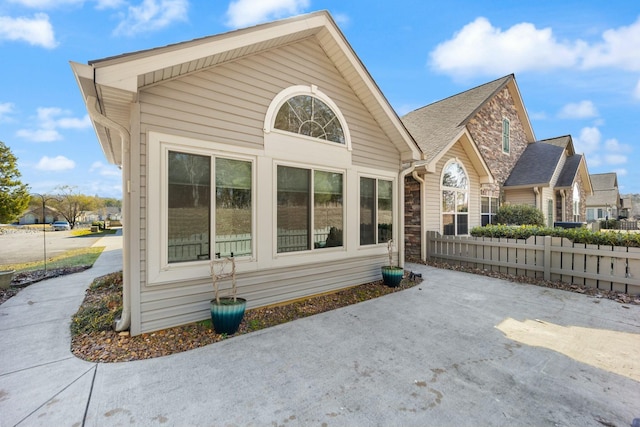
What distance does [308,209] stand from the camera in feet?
17.6

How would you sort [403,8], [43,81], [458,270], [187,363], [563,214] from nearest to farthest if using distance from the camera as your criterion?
1. [187,363]
2. [458,270]
3. [403,8]
4. [43,81]
5. [563,214]

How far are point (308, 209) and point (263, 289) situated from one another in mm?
1747

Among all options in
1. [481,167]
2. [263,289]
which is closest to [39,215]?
[263,289]

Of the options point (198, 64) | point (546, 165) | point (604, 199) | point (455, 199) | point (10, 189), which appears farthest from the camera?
point (604, 199)

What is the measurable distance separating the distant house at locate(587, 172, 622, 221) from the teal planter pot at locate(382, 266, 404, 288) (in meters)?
38.9

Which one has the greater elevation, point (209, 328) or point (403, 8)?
point (403, 8)

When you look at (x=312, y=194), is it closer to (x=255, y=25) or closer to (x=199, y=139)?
(x=199, y=139)

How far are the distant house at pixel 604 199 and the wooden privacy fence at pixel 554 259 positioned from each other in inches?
1395

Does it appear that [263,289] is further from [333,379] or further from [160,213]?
[333,379]

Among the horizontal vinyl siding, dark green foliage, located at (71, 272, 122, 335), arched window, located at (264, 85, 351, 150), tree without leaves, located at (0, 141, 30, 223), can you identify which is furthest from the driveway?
arched window, located at (264, 85, 351, 150)

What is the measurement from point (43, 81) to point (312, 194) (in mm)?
14676

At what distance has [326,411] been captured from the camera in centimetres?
234

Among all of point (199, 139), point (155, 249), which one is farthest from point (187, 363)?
point (199, 139)

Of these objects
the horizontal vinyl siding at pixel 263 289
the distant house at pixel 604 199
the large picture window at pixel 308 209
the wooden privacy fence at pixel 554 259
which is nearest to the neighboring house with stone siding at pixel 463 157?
the wooden privacy fence at pixel 554 259
